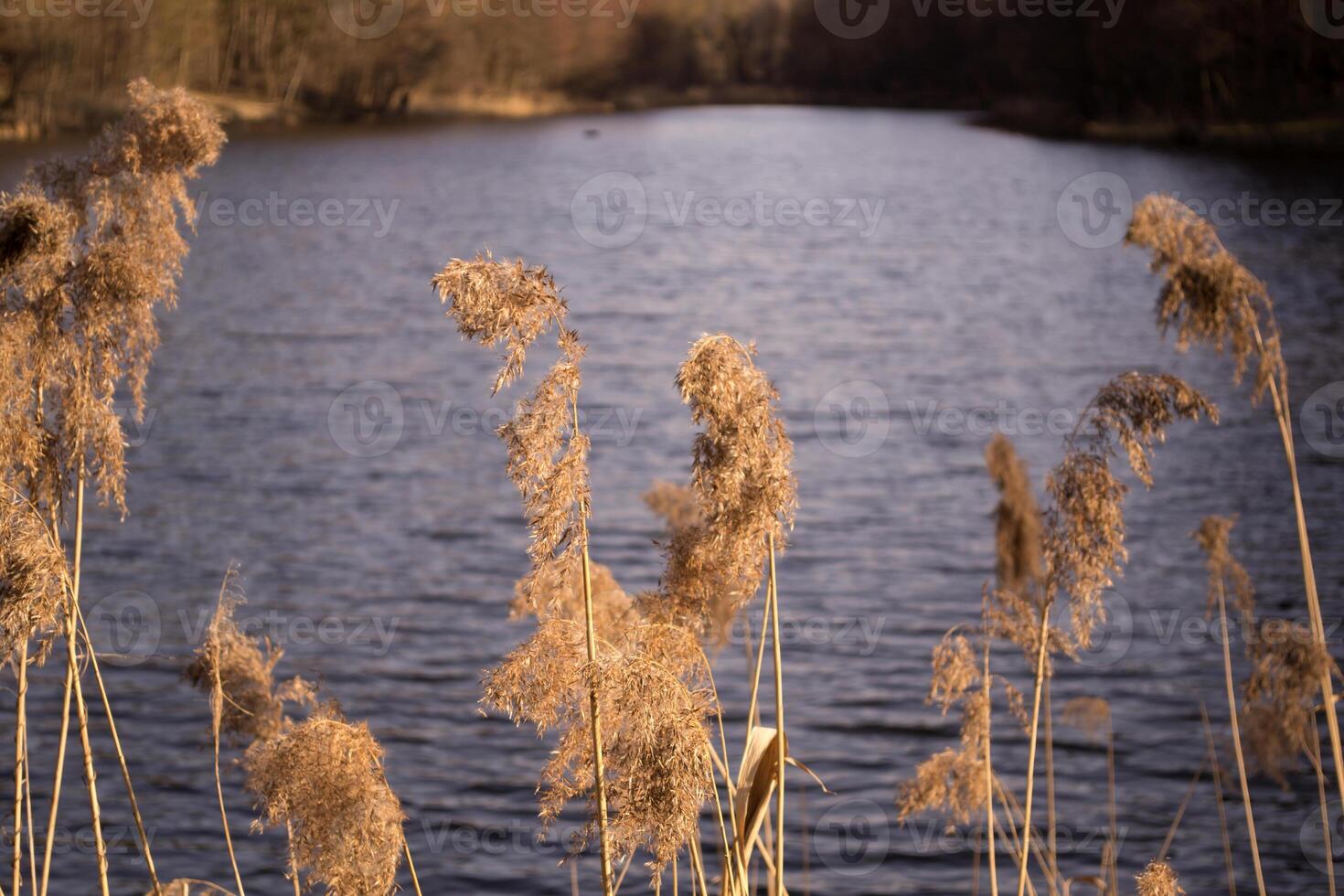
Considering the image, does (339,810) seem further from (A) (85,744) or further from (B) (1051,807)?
(B) (1051,807)

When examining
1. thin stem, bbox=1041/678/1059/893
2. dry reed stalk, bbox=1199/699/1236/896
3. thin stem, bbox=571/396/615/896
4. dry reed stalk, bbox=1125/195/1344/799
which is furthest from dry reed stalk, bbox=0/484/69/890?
dry reed stalk, bbox=1199/699/1236/896

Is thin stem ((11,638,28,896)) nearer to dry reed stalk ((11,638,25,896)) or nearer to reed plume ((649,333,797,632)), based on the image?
dry reed stalk ((11,638,25,896))

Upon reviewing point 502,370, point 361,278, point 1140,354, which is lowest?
point 502,370

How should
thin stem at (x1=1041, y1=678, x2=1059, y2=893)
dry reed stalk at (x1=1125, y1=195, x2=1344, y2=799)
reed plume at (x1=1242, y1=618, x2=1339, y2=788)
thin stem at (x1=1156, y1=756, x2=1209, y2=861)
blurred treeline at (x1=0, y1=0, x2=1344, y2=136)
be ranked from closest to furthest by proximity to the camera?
reed plume at (x1=1242, y1=618, x2=1339, y2=788), dry reed stalk at (x1=1125, y1=195, x2=1344, y2=799), thin stem at (x1=1041, y1=678, x2=1059, y2=893), thin stem at (x1=1156, y1=756, x2=1209, y2=861), blurred treeline at (x1=0, y1=0, x2=1344, y2=136)

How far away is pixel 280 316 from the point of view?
28344 millimetres

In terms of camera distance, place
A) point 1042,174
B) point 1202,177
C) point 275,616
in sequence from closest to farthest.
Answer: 1. point 275,616
2. point 1202,177
3. point 1042,174

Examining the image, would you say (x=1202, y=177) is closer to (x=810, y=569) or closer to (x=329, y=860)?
(x=810, y=569)

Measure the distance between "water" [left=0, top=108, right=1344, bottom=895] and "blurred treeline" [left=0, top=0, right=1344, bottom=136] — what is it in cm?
2952

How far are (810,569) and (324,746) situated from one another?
11.9m

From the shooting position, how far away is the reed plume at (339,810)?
2.59 meters

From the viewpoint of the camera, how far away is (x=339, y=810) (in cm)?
259

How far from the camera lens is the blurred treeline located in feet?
217

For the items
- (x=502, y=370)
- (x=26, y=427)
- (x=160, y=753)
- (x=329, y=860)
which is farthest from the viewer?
(x=160, y=753)

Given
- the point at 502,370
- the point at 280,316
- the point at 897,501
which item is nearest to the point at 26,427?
the point at 502,370
